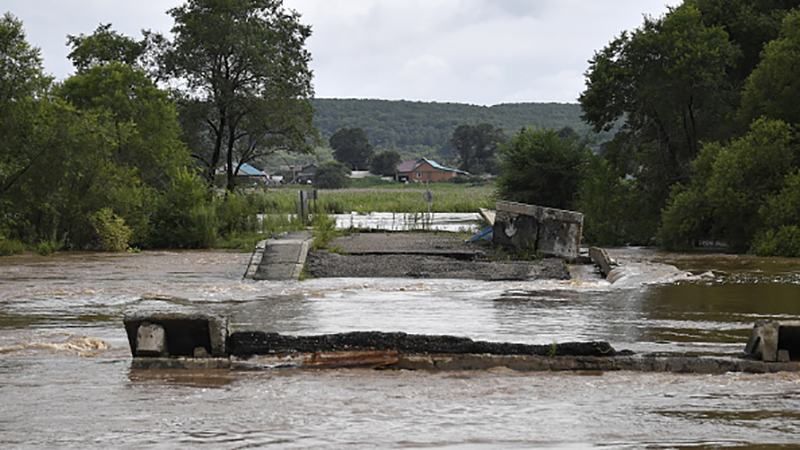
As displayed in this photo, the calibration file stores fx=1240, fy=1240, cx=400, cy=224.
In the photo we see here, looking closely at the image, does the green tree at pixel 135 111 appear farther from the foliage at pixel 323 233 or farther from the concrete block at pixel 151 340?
the concrete block at pixel 151 340

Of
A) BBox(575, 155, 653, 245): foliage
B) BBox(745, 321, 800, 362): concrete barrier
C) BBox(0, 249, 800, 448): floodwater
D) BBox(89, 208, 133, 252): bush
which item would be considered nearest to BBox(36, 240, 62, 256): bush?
BBox(89, 208, 133, 252): bush

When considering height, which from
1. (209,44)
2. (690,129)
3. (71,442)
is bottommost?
(71,442)

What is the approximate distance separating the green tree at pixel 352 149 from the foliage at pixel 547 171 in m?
114

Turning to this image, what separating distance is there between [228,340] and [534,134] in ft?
118

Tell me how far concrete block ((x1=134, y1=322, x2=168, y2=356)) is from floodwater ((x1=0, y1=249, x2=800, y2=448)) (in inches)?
12.1

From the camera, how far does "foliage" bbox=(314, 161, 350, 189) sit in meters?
131

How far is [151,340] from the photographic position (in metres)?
12.6

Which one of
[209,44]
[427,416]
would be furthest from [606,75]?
[427,416]

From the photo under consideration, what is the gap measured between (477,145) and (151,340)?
464ft

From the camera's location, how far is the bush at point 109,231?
34.2 metres

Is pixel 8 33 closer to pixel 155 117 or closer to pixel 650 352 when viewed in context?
pixel 155 117

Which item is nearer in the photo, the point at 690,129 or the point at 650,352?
the point at 650,352

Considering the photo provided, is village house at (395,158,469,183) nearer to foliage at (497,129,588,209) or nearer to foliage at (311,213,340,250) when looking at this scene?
foliage at (497,129,588,209)

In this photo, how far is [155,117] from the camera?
4166cm
